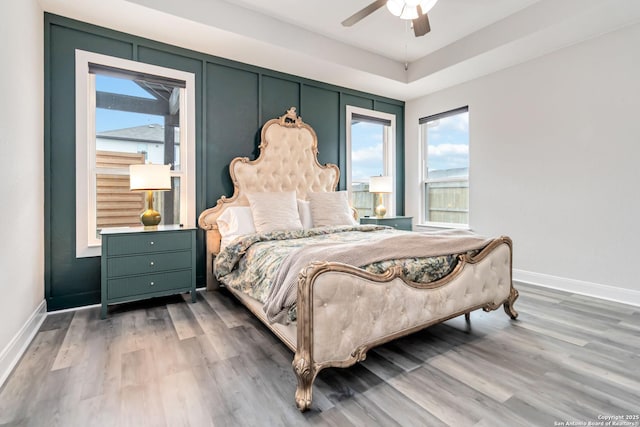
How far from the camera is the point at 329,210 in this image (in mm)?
3705

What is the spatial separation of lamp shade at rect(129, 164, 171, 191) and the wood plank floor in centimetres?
119

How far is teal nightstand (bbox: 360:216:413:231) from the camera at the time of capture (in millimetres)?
4414

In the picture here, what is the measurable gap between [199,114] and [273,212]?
143cm

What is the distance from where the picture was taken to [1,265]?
1829 millimetres

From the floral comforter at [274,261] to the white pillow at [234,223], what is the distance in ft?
0.98

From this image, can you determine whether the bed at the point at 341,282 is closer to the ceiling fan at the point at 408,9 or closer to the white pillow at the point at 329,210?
the white pillow at the point at 329,210

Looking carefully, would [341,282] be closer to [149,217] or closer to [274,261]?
[274,261]

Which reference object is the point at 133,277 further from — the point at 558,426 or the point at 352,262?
the point at 558,426

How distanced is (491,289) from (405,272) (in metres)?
0.97

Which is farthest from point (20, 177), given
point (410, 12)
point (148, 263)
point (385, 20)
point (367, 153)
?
point (367, 153)

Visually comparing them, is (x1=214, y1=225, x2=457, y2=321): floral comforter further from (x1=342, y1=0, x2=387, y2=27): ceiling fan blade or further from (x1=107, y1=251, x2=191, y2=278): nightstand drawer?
(x1=342, y1=0, x2=387, y2=27): ceiling fan blade

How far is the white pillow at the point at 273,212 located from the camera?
3227 millimetres

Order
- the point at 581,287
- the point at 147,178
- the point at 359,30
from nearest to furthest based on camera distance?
the point at 147,178
the point at 581,287
the point at 359,30

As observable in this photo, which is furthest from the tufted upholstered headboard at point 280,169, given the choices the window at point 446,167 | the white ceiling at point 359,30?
the window at point 446,167
